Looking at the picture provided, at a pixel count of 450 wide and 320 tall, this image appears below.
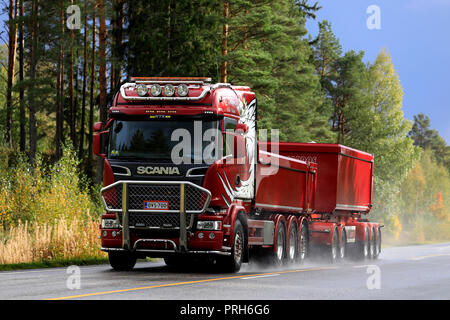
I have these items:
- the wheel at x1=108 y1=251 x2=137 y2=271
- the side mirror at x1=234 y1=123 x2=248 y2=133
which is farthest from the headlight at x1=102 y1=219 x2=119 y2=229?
the side mirror at x1=234 y1=123 x2=248 y2=133

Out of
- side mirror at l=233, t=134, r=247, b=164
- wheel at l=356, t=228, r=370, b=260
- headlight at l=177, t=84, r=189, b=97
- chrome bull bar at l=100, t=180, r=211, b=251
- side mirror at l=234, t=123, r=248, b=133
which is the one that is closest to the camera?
chrome bull bar at l=100, t=180, r=211, b=251

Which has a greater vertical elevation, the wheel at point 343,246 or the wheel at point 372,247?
the wheel at point 343,246

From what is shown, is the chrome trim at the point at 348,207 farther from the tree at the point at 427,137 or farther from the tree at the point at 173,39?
the tree at the point at 427,137

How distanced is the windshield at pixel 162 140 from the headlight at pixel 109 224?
1395mm

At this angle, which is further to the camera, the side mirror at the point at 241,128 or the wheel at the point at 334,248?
the wheel at the point at 334,248

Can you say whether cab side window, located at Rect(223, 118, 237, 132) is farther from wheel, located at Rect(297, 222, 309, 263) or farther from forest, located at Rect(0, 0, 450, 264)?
wheel, located at Rect(297, 222, 309, 263)

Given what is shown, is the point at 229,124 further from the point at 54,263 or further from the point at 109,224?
the point at 54,263

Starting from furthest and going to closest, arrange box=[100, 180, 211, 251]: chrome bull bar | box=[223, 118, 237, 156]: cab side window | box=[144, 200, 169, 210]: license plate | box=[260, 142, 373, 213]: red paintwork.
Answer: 1. box=[260, 142, 373, 213]: red paintwork
2. box=[223, 118, 237, 156]: cab side window
3. box=[144, 200, 169, 210]: license plate
4. box=[100, 180, 211, 251]: chrome bull bar

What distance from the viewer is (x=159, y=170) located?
1766cm

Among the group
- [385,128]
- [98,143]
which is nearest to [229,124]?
[98,143]

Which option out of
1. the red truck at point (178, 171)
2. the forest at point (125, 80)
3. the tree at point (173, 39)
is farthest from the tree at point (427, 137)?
the red truck at point (178, 171)

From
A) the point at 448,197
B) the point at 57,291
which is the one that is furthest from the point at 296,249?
the point at 448,197

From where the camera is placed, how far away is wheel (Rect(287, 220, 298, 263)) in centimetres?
2303

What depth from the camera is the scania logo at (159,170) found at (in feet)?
57.7
